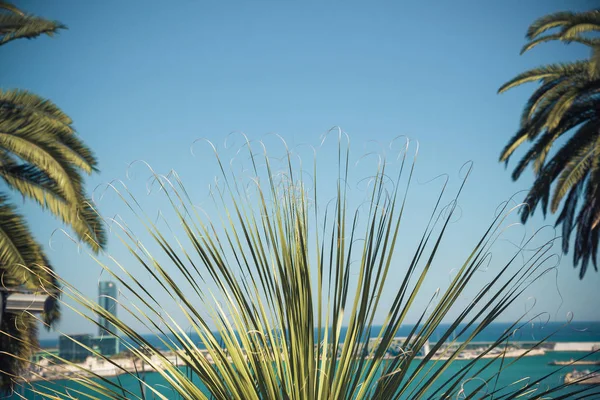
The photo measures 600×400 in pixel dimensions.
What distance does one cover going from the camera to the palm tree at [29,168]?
8.05 m

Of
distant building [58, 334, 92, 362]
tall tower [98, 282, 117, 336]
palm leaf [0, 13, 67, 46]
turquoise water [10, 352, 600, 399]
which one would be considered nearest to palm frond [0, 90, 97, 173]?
palm leaf [0, 13, 67, 46]

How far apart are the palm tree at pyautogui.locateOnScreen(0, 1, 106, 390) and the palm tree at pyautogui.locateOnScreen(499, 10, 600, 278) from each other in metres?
7.85

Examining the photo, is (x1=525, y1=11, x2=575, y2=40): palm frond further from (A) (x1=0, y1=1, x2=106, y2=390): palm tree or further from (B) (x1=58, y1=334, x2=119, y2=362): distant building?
(B) (x1=58, y1=334, x2=119, y2=362): distant building

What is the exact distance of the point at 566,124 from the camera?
11109 millimetres

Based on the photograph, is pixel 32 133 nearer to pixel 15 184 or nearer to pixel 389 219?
pixel 15 184

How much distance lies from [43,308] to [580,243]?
11381 mm

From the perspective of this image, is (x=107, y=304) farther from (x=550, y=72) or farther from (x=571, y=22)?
(x=550, y=72)

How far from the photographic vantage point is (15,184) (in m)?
8.36

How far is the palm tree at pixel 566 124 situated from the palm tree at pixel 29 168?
7.85 meters

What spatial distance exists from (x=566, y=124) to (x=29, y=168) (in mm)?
9619

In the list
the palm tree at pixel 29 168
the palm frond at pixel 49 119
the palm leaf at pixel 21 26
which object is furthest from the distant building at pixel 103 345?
the palm leaf at pixel 21 26

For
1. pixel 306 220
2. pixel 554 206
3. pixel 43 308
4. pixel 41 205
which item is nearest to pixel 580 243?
pixel 554 206

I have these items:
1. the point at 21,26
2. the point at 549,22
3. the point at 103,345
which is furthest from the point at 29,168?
the point at 549,22

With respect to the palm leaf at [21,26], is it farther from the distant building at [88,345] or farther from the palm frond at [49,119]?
the distant building at [88,345]
